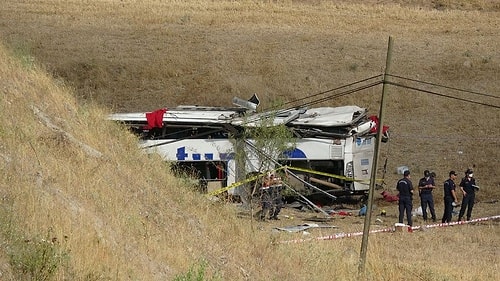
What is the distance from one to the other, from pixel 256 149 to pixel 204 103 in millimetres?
9855

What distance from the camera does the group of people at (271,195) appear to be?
2138 cm

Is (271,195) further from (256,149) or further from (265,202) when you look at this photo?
(256,149)

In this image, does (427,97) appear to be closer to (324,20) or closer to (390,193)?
(390,193)

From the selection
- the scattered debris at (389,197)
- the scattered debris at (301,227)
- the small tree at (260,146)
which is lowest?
the scattered debris at (389,197)

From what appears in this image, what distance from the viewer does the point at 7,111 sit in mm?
12094

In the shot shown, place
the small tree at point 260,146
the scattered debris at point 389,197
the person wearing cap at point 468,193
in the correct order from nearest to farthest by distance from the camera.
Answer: the person wearing cap at point 468,193 < the small tree at point 260,146 < the scattered debris at point 389,197

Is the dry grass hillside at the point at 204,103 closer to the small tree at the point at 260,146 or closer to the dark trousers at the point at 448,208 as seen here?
the dark trousers at the point at 448,208

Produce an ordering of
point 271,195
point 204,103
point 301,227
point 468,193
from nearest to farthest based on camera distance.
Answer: point 301,227 → point 271,195 → point 468,193 → point 204,103

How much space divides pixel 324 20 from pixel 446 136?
13994 mm

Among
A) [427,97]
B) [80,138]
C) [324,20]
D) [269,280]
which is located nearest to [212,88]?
[427,97]

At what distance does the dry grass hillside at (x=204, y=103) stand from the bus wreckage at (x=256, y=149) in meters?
1.72

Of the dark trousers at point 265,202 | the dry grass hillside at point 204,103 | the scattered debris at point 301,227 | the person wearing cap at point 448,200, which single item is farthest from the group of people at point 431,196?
the dark trousers at point 265,202

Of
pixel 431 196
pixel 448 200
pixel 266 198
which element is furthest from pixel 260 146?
pixel 448 200

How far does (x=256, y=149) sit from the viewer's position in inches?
923
